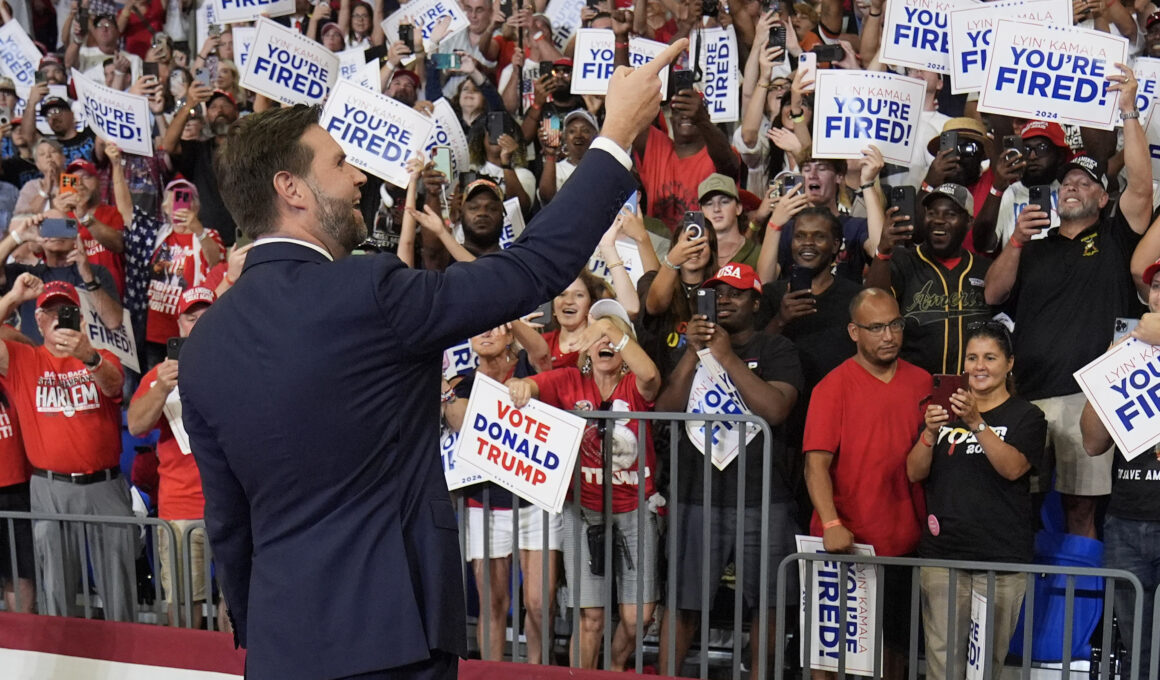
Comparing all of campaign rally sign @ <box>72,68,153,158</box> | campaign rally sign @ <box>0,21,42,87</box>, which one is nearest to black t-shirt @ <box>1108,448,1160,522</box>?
campaign rally sign @ <box>72,68,153,158</box>

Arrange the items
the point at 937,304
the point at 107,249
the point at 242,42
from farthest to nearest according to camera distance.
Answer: the point at 107,249 < the point at 242,42 < the point at 937,304

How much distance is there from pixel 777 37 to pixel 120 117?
4.19 m

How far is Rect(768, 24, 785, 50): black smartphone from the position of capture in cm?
733

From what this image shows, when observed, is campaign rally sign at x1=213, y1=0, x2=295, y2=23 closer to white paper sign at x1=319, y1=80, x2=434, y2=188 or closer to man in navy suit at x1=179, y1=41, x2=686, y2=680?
white paper sign at x1=319, y1=80, x2=434, y2=188

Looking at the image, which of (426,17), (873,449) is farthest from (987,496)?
(426,17)

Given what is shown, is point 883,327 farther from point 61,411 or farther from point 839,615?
point 61,411

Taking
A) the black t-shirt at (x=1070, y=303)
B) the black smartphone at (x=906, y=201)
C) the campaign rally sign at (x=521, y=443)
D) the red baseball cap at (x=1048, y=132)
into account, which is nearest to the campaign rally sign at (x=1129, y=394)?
the black t-shirt at (x=1070, y=303)

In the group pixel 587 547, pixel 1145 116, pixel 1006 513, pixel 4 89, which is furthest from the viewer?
pixel 4 89

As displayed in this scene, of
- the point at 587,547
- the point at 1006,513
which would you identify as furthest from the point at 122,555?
the point at 1006,513

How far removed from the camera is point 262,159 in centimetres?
247

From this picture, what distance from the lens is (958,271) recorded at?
19.4ft

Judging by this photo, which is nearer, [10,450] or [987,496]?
[987,496]

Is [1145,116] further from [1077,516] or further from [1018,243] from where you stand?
A: [1077,516]

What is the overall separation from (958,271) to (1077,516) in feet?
3.78
